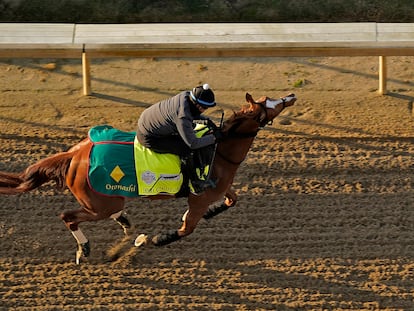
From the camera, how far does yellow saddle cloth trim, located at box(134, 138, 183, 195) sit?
7.76 metres

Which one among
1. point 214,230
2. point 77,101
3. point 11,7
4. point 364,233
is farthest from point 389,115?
point 11,7

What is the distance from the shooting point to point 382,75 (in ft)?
34.1

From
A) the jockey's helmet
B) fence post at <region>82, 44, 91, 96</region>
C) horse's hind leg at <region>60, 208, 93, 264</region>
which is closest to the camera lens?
the jockey's helmet

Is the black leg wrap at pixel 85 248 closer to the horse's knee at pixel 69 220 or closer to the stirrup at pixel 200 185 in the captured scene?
the horse's knee at pixel 69 220

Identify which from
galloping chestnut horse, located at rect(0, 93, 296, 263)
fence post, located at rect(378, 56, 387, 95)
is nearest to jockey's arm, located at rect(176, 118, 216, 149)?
galloping chestnut horse, located at rect(0, 93, 296, 263)

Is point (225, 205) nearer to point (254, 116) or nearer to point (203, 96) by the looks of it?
point (254, 116)

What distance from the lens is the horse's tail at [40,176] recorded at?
783cm

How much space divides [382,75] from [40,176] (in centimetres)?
467

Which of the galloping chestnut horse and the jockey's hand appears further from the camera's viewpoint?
the jockey's hand

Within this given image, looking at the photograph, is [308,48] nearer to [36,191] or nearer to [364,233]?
[364,233]

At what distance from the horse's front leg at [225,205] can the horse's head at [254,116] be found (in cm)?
103

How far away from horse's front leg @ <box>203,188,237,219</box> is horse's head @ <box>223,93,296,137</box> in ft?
3.39

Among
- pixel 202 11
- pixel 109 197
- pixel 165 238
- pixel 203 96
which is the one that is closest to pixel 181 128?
pixel 203 96

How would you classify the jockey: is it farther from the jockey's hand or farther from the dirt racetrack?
the dirt racetrack
